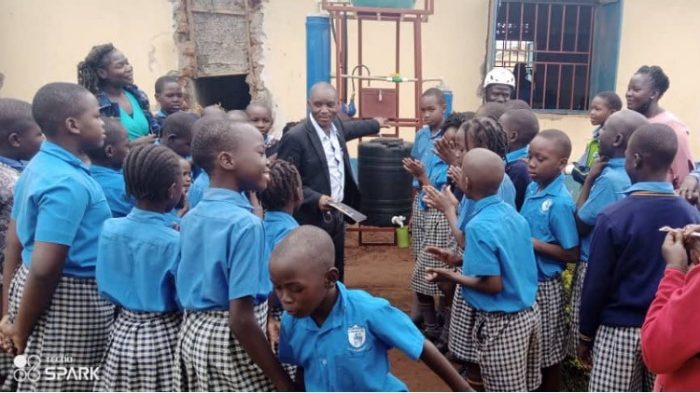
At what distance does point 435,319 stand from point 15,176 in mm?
2793

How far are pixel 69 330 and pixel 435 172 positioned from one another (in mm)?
2619

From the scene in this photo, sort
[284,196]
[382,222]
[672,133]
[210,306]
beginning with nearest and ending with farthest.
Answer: [210,306] < [672,133] < [284,196] < [382,222]

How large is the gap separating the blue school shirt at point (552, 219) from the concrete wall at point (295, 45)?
4890 mm

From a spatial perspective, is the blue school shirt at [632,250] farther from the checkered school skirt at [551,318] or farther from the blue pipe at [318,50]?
the blue pipe at [318,50]

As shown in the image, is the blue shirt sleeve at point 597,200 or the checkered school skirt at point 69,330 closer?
the checkered school skirt at point 69,330

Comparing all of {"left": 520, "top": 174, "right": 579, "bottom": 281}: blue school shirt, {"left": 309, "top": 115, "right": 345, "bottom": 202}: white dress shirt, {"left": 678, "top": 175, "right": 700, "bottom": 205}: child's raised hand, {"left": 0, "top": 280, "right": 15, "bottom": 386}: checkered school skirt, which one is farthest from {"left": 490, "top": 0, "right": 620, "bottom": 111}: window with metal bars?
{"left": 0, "top": 280, "right": 15, "bottom": 386}: checkered school skirt

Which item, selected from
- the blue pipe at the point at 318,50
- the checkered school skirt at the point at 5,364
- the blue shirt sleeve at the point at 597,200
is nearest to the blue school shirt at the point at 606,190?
the blue shirt sleeve at the point at 597,200

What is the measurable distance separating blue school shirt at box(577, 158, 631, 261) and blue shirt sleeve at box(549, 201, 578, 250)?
0.05m

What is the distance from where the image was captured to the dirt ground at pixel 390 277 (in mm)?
3774

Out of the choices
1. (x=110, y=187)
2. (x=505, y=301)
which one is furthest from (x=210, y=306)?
(x=505, y=301)

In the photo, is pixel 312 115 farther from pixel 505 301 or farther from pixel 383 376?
pixel 383 376

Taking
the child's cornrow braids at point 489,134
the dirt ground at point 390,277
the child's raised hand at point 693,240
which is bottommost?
the dirt ground at point 390,277

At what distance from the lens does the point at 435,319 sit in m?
4.20

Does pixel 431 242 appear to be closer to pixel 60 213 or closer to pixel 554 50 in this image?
pixel 60 213
